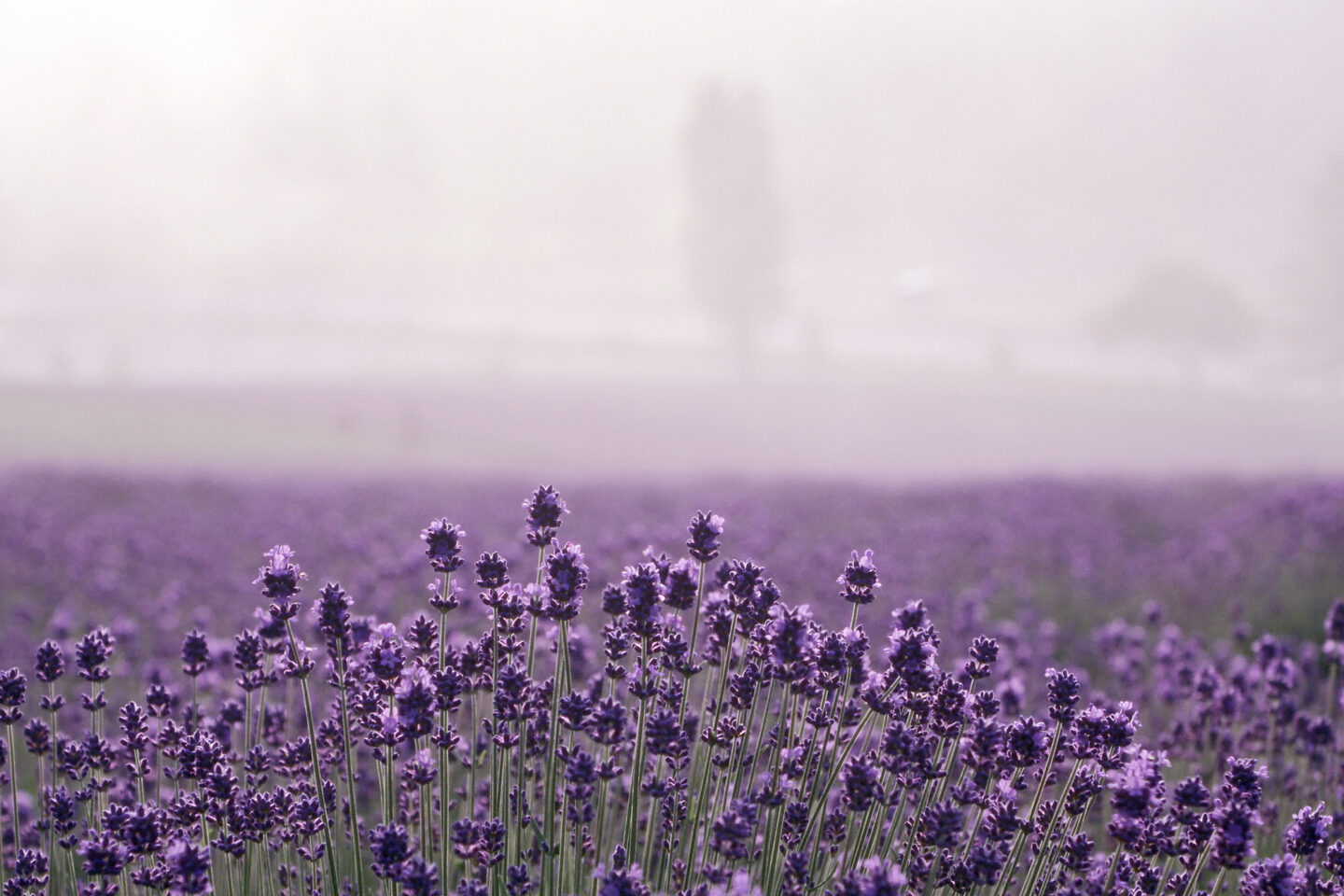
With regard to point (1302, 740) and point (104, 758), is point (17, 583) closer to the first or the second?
point (104, 758)

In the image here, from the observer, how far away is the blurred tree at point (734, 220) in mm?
46406

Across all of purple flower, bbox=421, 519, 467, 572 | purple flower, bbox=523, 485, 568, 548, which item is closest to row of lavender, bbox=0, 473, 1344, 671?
purple flower, bbox=523, 485, 568, 548

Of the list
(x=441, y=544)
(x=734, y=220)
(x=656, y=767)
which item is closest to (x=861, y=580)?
(x=656, y=767)

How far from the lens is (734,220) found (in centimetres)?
4691

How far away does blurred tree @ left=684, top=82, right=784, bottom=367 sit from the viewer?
46406 mm

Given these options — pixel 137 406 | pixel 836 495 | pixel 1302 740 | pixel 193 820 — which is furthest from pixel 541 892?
pixel 137 406

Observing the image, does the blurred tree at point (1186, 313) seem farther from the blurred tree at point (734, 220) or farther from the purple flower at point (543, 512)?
the purple flower at point (543, 512)

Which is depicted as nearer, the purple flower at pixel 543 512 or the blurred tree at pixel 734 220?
the purple flower at pixel 543 512

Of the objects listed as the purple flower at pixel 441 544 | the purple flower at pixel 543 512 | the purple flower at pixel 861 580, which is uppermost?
the purple flower at pixel 543 512

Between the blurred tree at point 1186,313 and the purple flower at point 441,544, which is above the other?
the blurred tree at point 1186,313

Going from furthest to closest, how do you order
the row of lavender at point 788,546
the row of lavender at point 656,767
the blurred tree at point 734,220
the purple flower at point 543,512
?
the blurred tree at point 734,220, the row of lavender at point 788,546, the purple flower at point 543,512, the row of lavender at point 656,767

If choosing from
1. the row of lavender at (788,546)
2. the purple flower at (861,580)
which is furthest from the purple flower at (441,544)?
the row of lavender at (788,546)

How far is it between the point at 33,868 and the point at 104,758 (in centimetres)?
27

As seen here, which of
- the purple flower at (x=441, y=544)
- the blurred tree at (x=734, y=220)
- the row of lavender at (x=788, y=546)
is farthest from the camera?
the blurred tree at (x=734, y=220)
